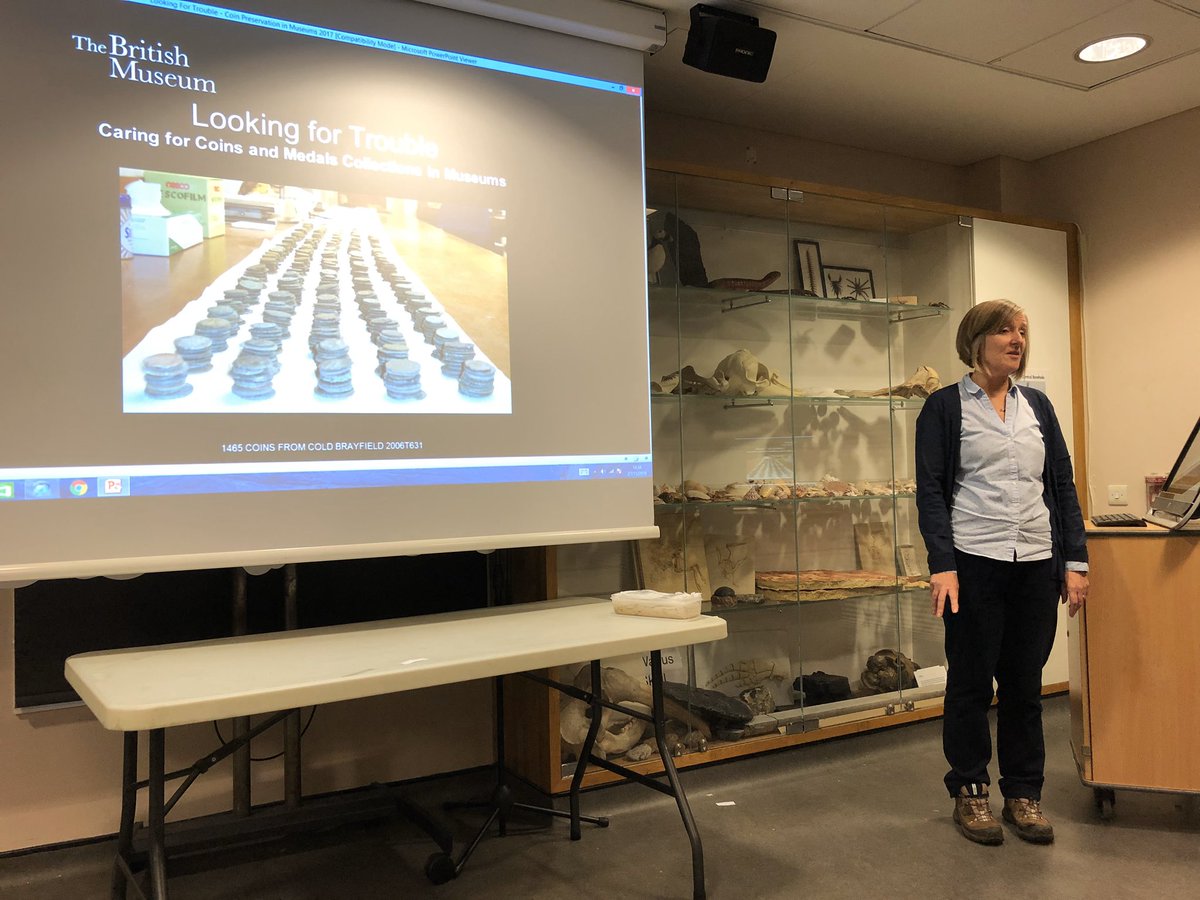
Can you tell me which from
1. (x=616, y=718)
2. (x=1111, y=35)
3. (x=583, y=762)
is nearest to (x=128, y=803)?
(x=583, y=762)

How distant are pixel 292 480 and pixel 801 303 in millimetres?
2071

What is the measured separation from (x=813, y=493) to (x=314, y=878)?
2095 millimetres

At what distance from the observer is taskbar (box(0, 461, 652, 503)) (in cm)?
179

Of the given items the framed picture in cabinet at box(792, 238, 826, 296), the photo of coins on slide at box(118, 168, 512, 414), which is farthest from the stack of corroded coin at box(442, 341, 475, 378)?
the framed picture in cabinet at box(792, 238, 826, 296)

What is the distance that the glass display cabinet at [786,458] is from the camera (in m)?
2.93

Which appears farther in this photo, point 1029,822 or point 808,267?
point 808,267

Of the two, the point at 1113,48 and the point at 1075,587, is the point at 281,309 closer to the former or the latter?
the point at 1075,587

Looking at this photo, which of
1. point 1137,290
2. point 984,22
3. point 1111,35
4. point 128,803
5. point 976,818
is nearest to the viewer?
point 128,803

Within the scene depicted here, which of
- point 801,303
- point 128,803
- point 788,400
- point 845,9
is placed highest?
point 845,9

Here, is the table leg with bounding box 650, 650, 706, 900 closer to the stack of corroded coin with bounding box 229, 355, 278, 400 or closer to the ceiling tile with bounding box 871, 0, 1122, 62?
the stack of corroded coin with bounding box 229, 355, 278, 400

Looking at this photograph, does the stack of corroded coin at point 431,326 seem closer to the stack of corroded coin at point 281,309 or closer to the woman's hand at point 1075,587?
the stack of corroded coin at point 281,309

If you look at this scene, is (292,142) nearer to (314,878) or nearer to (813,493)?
(314,878)

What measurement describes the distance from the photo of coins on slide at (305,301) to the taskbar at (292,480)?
15 centimetres

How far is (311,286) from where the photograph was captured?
80.8 inches
